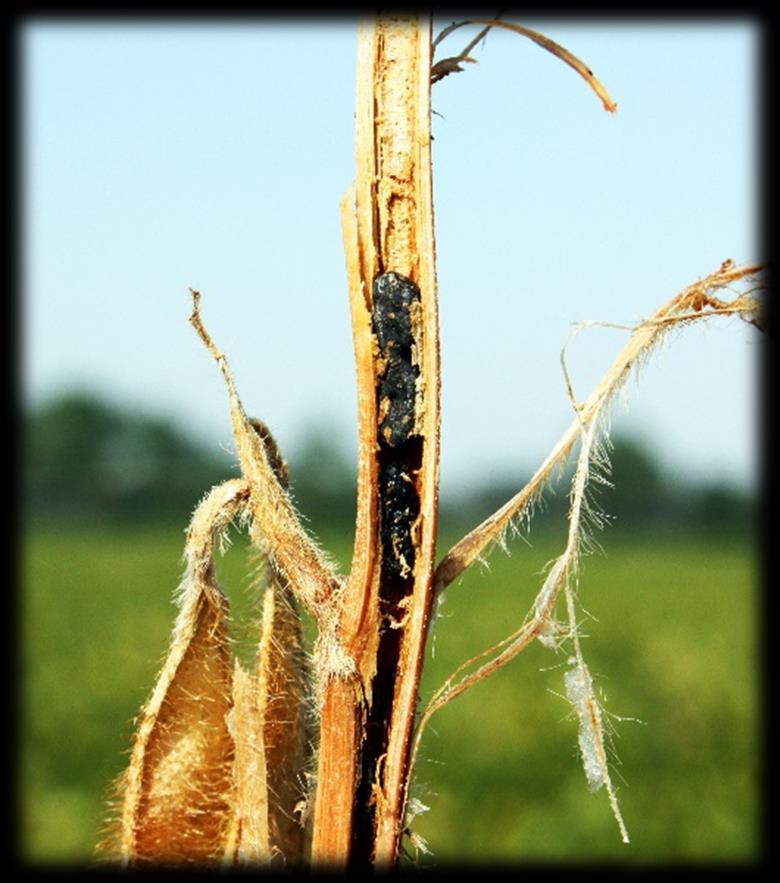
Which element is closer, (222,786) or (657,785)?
(222,786)

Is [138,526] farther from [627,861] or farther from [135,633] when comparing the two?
[627,861]

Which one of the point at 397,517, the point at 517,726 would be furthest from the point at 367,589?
the point at 517,726

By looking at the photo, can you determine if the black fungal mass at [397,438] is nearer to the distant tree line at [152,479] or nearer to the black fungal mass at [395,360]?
the black fungal mass at [395,360]

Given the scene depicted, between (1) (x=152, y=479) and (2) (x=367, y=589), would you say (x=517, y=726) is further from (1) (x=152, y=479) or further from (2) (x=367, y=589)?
(1) (x=152, y=479)

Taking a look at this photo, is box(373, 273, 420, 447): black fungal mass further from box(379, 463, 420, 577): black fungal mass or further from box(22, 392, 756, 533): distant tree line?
box(22, 392, 756, 533): distant tree line

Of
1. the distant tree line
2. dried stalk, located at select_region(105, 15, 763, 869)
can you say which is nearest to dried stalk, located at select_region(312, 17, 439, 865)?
dried stalk, located at select_region(105, 15, 763, 869)

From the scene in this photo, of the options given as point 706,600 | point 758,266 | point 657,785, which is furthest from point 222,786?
point 706,600

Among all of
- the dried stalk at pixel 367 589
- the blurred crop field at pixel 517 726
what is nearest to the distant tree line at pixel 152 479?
the blurred crop field at pixel 517 726
